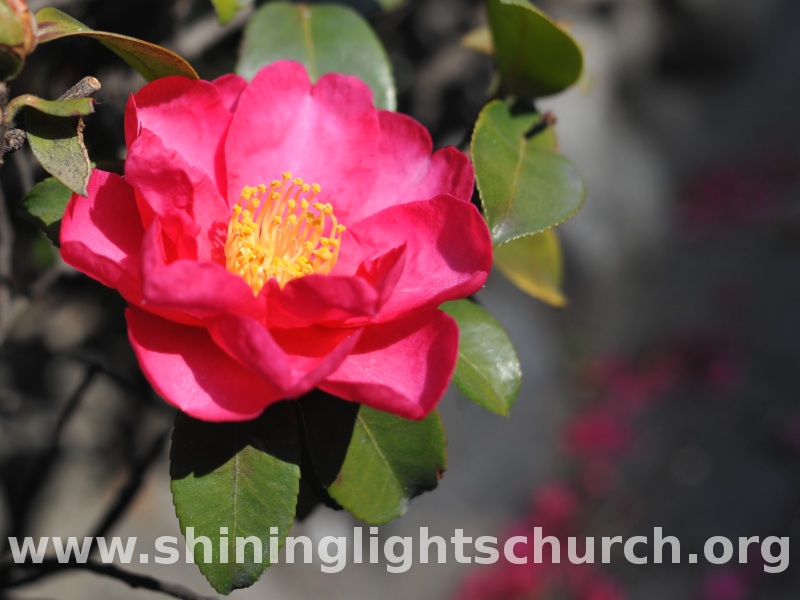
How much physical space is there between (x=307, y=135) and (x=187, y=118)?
0.12 metres

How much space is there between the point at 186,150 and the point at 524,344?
Result: 2464 mm

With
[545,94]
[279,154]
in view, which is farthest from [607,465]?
[279,154]

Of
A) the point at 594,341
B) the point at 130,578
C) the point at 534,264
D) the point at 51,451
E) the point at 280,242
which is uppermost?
the point at 280,242

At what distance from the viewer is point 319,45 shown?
96 centimetres

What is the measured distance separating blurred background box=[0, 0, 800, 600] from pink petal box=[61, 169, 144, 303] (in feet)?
1.30

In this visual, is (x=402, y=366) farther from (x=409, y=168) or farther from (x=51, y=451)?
(x=51, y=451)

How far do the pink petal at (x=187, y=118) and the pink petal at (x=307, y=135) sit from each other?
0.02 metres

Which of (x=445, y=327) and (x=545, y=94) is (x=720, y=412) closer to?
(x=545, y=94)

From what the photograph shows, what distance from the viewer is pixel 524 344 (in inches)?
121

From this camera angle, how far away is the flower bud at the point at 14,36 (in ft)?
1.81

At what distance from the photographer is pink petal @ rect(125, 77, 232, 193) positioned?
0.67 m

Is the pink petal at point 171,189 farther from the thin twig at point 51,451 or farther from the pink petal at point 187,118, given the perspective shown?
the thin twig at point 51,451

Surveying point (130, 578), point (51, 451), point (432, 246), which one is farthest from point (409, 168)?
point (51, 451)

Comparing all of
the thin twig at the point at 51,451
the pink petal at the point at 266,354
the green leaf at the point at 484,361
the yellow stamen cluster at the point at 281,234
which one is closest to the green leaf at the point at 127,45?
the yellow stamen cluster at the point at 281,234
